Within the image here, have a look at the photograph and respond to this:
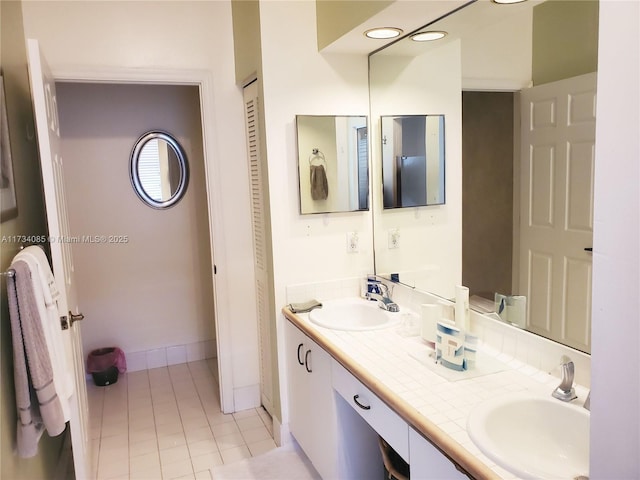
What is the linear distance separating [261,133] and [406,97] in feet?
2.47

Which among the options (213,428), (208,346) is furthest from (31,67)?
(208,346)

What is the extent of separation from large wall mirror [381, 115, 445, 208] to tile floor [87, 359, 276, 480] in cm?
157

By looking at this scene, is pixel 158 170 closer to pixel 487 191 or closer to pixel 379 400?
pixel 487 191

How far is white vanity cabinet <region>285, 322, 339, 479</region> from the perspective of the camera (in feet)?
6.89

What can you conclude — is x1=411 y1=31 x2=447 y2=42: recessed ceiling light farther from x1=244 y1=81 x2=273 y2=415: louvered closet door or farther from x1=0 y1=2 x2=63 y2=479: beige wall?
x1=0 y1=2 x2=63 y2=479: beige wall

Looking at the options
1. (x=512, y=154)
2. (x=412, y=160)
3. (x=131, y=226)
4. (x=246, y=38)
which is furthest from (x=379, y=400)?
(x=131, y=226)

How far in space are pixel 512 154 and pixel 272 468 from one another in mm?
1905

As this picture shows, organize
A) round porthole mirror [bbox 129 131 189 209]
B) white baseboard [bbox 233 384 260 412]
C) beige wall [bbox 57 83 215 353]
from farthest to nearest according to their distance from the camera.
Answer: round porthole mirror [bbox 129 131 189 209] < beige wall [bbox 57 83 215 353] < white baseboard [bbox 233 384 260 412]

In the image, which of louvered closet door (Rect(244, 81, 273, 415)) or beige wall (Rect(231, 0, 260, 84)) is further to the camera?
louvered closet door (Rect(244, 81, 273, 415))

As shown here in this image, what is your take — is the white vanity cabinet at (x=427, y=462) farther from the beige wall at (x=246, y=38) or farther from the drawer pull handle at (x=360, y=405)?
the beige wall at (x=246, y=38)

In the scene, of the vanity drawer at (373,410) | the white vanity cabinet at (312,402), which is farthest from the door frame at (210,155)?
the vanity drawer at (373,410)

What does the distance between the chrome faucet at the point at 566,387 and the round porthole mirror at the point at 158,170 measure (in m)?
3.10

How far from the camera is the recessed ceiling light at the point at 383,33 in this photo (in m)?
2.11

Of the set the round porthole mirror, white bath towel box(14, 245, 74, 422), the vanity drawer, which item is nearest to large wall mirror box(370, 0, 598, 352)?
the vanity drawer
